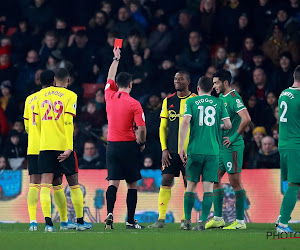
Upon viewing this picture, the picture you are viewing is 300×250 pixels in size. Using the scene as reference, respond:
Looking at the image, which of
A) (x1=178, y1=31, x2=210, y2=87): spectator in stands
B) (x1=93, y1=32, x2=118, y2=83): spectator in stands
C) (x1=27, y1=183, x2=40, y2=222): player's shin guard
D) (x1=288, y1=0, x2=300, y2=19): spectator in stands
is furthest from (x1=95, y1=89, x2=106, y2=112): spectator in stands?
(x1=27, y1=183, x2=40, y2=222): player's shin guard

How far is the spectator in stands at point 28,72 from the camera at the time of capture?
18.7 metres

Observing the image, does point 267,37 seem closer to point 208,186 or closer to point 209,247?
point 208,186

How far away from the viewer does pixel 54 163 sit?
35.4 feet

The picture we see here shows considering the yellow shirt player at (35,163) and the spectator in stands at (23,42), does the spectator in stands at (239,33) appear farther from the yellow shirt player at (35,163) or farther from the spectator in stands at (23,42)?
the yellow shirt player at (35,163)

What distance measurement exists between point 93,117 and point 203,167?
6.63 metres

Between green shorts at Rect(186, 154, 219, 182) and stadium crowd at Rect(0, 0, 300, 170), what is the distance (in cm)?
458

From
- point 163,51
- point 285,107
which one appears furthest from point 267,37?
point 285,107

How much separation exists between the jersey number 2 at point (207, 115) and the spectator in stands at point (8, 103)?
8167 millimetres

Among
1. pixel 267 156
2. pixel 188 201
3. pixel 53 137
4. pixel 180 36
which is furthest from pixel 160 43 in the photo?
pixel 188 201

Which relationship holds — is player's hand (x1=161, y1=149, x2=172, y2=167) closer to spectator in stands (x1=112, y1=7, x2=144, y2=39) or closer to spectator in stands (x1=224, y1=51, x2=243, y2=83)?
spectator in stands (x1=224, y1=51, x2=243, y2=83)

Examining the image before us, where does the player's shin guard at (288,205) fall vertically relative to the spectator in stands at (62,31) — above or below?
below

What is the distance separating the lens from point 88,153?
52.3 feet

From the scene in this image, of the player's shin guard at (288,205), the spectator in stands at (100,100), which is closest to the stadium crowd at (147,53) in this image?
the spectator in stands at (100,100)

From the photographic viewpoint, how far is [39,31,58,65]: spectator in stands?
62.0ft
